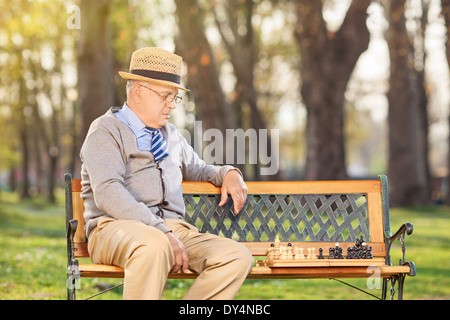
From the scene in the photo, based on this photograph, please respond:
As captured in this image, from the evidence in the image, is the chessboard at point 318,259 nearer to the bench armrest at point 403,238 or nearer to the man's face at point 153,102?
the bench armrest at point 403,238

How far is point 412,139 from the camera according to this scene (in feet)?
78.2

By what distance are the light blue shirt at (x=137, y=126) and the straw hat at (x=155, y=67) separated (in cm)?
23

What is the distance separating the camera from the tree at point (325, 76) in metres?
17.2

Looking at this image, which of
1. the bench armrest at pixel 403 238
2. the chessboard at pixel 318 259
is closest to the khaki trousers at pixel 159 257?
the chessboard at pixel 318 259

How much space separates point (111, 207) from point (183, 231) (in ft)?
1.80

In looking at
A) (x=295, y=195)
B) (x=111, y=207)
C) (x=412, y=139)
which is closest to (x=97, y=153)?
(x=111, y=207)

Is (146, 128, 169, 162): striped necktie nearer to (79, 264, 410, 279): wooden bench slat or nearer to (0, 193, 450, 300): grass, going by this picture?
(79, 264, 410, 279): wooden bench slat

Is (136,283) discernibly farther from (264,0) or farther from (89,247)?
(264,0)

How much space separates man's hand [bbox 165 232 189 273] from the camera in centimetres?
448

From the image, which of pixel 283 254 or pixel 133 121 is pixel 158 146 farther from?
pixel 283 254

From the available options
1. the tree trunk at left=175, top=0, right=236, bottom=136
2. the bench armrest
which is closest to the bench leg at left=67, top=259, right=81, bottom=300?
the bench armrest

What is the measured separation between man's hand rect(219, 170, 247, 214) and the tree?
1217cm

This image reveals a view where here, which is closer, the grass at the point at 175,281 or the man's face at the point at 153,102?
the man's face at the point at 153,102

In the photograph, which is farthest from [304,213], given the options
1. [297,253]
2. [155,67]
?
[155,67]
